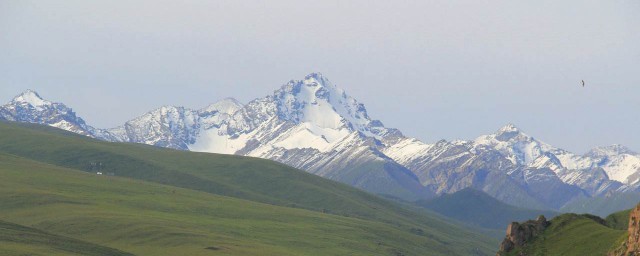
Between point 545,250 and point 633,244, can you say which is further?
point 545,250

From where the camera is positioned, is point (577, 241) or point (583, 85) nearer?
point (583, 85)

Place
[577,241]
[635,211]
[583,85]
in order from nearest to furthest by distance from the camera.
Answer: [583,85]
[635,211]
[577,241]

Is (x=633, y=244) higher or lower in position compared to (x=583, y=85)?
lower

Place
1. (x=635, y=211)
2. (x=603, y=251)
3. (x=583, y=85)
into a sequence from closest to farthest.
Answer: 1. (x=583, y=85)
2. (x=635, y=211)
3. (x=603, y=251)

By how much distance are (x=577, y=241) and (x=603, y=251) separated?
48.0 feet

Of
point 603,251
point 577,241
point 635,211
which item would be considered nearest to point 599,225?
point 577,241

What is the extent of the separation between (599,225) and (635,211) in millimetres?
38236

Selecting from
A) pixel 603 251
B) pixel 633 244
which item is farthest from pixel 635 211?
pixel 603 251

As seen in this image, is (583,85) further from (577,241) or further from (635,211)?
(577,241)

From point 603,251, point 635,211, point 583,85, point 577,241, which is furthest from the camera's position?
point 577,241

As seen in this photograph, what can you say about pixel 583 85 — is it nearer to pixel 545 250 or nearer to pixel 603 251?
pixel 603 251

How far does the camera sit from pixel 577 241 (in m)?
192

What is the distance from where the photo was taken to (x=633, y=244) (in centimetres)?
15788

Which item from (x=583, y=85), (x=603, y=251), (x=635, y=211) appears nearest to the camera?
(x=583, y=85)
